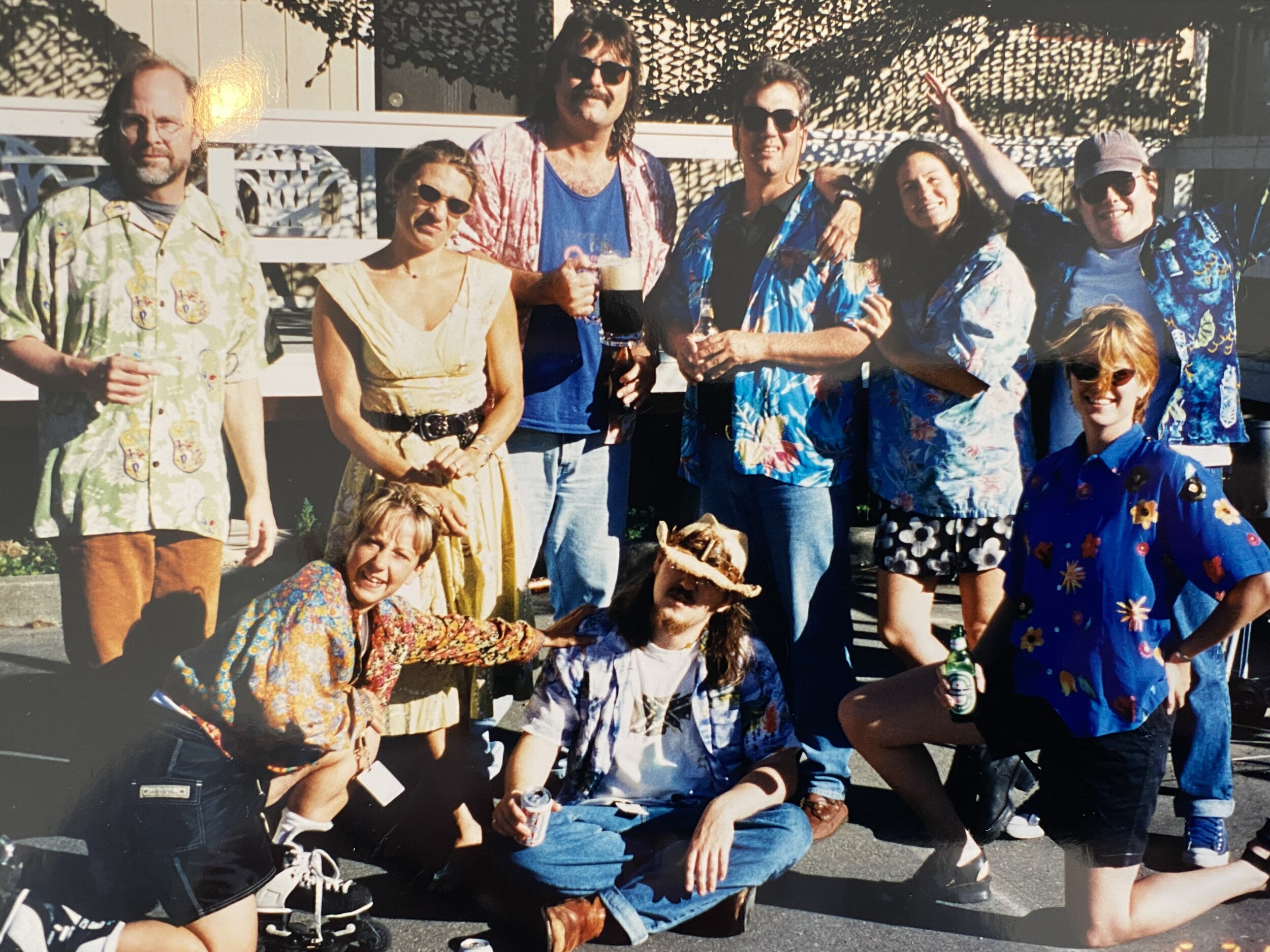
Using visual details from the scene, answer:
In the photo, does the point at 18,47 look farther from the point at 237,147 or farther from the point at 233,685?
the point at 233,685

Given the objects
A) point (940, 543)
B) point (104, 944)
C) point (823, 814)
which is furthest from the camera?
point (823, 814)

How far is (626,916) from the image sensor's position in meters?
3.16

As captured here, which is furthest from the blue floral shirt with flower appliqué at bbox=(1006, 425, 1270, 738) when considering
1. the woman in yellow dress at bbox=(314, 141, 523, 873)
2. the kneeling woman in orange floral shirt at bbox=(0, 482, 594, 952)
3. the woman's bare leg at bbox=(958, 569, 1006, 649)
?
the kneeling woman in orange floral shirt at bbox=(0, 482, 594, 952)

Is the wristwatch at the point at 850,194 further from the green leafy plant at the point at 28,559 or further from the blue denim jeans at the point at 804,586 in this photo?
the green leafy plant at the point at 28,559

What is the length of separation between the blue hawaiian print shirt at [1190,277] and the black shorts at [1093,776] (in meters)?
0.82

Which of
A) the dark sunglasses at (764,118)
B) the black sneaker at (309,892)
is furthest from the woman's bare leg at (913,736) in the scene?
the dark sunglasses at (764,118)

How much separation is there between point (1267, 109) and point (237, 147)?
Result: 2.54 m

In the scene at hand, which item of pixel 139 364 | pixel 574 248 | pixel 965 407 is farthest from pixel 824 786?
pixel 139 364

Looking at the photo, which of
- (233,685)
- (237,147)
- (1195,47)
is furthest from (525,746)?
(1195,47)

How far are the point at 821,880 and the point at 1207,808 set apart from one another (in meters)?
1.04

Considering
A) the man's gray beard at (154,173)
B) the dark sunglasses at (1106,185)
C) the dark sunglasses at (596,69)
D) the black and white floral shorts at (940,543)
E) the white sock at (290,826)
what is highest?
the dark sunglasses at (596,69)

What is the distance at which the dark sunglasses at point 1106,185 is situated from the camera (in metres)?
3.41

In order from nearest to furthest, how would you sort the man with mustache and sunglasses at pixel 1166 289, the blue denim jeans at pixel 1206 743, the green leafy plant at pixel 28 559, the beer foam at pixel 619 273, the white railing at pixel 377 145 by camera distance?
the white railing at pixel 377 145
the green leafy plant at pixel 28 559
the beer foam at pixel 619 273
the man with mustache and sunglasses at pixel 1166 289
the blue denim jeans at pixel 1206 743

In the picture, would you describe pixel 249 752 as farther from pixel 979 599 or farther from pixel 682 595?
pixel 979 599
